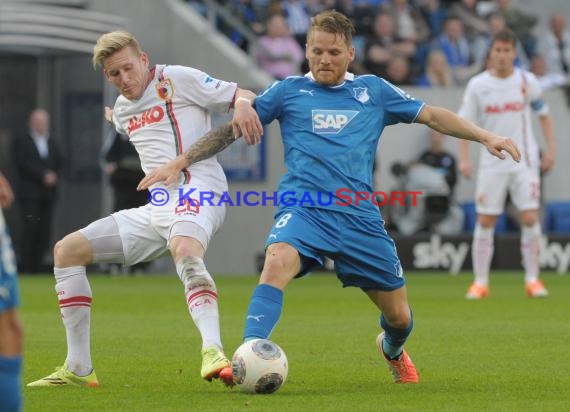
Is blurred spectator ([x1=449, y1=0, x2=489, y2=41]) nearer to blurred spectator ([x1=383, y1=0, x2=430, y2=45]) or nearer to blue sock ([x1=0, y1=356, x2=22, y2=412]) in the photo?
blurred spectator ([x1=383, y1=0, x2=430, y2=45])

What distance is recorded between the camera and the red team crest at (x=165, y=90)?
29.2ft

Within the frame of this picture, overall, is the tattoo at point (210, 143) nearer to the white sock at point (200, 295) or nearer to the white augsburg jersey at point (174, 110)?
the white augsburg jersey at point (174, 110)

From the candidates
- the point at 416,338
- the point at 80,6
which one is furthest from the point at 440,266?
the point at 416,338

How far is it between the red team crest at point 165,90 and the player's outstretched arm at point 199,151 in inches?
22.2

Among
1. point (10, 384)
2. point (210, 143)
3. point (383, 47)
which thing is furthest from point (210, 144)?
point (383, 47)

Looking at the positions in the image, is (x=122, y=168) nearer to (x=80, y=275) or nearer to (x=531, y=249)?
(x=531, y=249)

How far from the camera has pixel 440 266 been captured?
860 inches

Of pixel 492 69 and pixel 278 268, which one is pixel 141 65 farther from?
pixel 492 69

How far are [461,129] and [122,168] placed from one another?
13994mm

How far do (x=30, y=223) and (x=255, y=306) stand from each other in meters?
14.9

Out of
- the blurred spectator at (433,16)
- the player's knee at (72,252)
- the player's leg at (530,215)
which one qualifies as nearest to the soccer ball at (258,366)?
the player's knee at (72,252)

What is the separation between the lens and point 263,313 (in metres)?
7.76

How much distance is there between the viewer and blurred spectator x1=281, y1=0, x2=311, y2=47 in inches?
942

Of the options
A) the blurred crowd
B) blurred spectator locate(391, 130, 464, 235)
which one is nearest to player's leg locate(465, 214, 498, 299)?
blurred spectator locate(391, 130, 464, 235)
